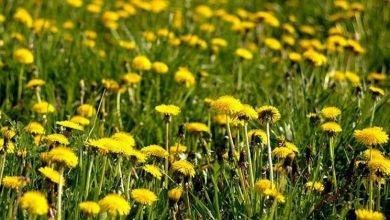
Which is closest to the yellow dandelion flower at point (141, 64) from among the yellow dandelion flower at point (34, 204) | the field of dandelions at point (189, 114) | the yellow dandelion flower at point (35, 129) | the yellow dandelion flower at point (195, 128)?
the field of dandelions at point (189, 114)

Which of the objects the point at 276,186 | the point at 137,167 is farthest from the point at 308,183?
the point at 137,167

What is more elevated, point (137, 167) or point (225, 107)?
point (225, 107)

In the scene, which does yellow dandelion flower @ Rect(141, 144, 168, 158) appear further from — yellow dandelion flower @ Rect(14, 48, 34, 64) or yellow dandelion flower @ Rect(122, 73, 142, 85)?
yellow dandelion flower @ Rect(14, 48, 34, 64)

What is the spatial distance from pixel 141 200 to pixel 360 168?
0.76m

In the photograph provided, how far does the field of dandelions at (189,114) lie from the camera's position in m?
2.29

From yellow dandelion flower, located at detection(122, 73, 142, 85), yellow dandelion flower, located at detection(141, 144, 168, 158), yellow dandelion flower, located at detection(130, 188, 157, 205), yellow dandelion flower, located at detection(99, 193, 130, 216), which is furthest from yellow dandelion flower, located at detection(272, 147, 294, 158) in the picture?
yellow dandelion flower, located at detection(122, 73, 142, 85)

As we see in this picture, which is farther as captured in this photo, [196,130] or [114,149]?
[196,130]

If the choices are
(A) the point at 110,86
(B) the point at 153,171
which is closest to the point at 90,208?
(B) the point at 153,171

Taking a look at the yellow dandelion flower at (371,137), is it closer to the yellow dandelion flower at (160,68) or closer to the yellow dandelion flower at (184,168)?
the yellow dandelion flower at (184,168)

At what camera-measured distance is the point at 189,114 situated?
359 cm

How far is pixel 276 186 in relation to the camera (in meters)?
2.35

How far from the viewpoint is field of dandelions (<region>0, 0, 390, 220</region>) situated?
2.29 m

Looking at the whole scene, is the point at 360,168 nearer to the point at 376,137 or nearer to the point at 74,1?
the point at 376,137

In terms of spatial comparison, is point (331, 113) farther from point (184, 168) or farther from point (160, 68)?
point (160, 68)
